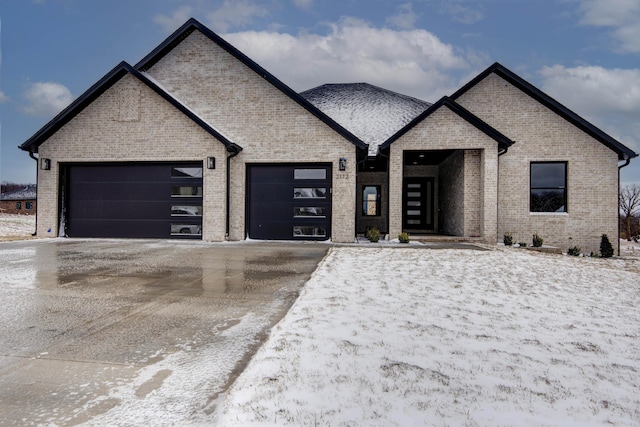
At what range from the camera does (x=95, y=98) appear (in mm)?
11492

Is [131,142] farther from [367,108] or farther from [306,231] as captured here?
[367,108]

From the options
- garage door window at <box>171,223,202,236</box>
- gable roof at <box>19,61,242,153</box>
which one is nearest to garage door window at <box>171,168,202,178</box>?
gable roof at <box>19,61,242,153</box>

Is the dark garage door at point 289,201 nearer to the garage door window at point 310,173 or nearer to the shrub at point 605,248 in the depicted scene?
the garage door window at point 310,173

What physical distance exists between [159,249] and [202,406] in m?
7.69

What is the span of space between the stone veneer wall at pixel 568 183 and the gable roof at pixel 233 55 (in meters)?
5.79

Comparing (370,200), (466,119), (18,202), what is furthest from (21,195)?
(466,119)

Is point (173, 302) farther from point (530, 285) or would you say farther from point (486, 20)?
point (486, 20)

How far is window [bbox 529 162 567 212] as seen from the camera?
12.2 m

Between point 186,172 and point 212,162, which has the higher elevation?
point 212,162

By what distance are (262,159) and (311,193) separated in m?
1.97

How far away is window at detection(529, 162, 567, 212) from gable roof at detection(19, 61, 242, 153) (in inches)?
413

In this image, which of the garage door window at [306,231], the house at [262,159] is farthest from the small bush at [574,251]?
the garage door window at [306,231]

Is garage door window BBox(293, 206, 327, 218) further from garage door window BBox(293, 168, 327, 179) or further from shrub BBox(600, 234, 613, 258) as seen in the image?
shrub BBox(600, 234, 613, 258)

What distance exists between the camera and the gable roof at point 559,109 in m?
11.8
